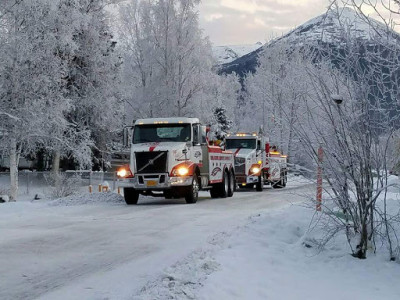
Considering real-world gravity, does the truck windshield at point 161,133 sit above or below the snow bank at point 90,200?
above

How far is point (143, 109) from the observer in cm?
3962

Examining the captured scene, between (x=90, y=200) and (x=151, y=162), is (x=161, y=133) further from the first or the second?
(x=90, y=200)

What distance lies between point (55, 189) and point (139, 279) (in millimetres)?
14283

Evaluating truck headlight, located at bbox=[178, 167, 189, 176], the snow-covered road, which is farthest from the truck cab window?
the snow-covered road

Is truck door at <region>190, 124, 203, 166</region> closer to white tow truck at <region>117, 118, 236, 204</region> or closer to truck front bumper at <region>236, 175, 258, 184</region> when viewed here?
white tow truck at <region>117, 118, 236, 204</region>

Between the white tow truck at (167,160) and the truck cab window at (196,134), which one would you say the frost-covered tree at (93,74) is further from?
the truck cab window at (196,134)

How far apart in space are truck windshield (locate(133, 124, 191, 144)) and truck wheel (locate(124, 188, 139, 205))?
5.26 feet

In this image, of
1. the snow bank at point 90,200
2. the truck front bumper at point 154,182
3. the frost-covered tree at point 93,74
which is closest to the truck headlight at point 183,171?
the truck front bumper at point 154,182

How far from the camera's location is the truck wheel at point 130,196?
17.2 meters

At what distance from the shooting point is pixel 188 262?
6.81 m

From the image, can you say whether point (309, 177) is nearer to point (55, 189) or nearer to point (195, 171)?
point (195, 171)

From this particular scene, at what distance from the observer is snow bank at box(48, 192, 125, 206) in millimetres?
16781

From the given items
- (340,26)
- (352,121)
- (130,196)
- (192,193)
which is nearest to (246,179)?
(192,193)

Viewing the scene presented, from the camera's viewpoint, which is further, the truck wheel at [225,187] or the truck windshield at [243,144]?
the truck windshield at [243,144]
